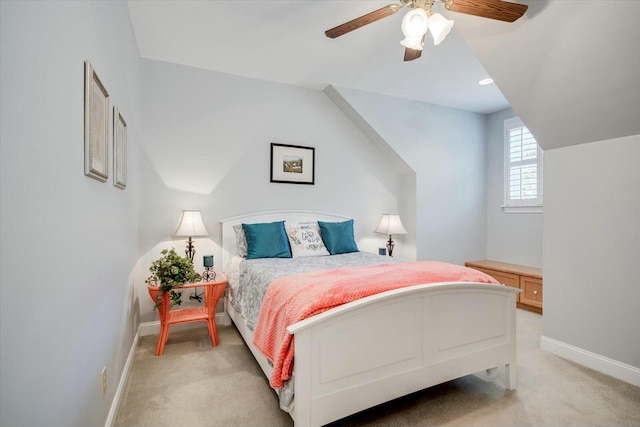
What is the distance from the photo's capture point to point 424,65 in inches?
129

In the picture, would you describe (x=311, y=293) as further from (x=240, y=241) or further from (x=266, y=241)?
(x=240, y=241)

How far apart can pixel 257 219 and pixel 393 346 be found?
2260 mm

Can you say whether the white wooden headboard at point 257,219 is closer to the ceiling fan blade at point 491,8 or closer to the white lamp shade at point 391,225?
the white lamp shade at point 391,225

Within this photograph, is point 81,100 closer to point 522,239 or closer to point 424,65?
point 424,65

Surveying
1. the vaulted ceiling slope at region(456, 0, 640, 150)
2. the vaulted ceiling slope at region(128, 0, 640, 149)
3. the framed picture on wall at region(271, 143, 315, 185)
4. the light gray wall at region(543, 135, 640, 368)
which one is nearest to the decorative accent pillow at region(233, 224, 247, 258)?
the framed picture on wall at region(271, 143, 315, 185)

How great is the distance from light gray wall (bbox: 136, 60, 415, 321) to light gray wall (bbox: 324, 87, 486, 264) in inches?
9.7

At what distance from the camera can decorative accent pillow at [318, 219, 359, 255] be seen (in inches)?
140

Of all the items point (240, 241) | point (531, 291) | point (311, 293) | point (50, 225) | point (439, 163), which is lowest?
point (531, 291)

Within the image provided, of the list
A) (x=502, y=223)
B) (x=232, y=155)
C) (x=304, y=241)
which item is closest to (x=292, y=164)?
(x=232, y=155)

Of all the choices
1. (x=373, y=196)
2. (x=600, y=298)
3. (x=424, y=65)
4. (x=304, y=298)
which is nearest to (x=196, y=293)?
(x=304, y=298)

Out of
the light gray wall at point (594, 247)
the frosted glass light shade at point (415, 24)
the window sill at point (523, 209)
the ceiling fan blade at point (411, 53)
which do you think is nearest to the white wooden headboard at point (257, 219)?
the ceiling fan blade at point (411, 53)

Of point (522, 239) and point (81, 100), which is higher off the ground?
point (81, 100)

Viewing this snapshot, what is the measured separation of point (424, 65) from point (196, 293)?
129 inches

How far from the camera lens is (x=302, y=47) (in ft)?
9.75
